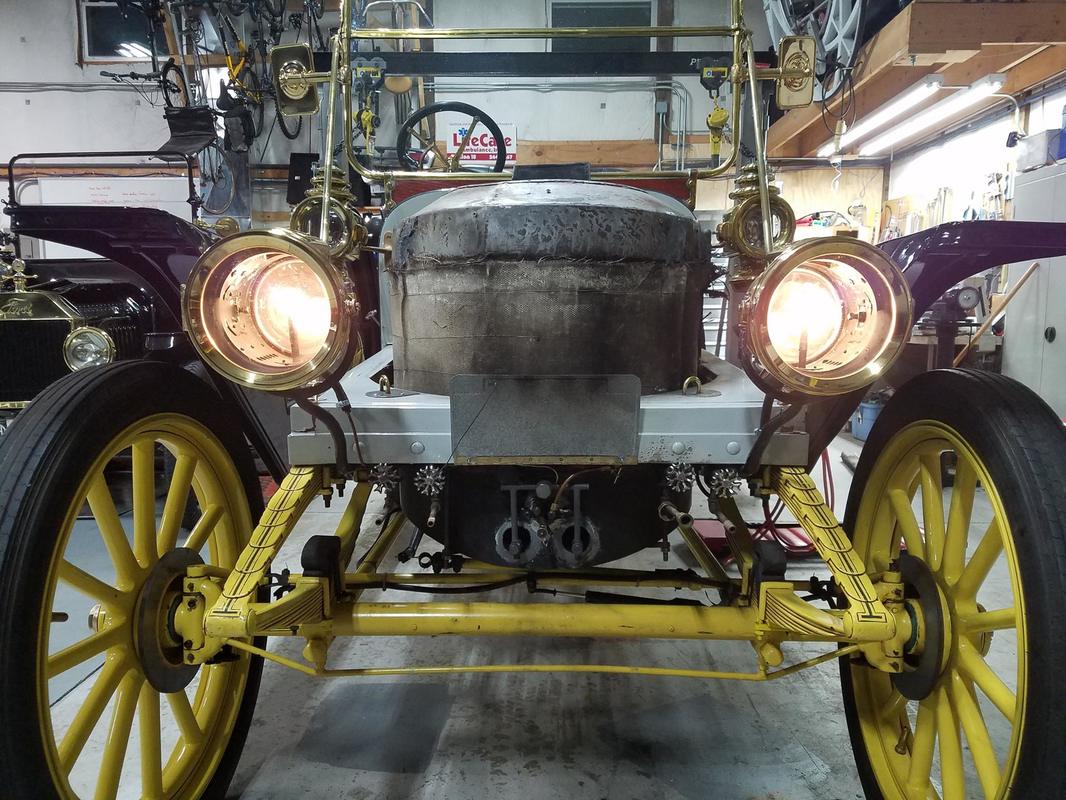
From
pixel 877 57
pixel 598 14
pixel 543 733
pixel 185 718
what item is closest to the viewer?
pixel 185 718

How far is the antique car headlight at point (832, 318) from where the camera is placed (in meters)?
1.12

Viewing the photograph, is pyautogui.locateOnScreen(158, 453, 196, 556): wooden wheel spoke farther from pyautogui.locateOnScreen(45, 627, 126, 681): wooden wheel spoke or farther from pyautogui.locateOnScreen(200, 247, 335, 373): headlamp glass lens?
pyautogui.locateOnScreen(200, 247, 335, 373): headlamp glass lens

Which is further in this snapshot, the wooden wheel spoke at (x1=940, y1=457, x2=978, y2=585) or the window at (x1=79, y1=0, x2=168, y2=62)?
the window at (x1=79, y1=0, x2=168, y2=62)

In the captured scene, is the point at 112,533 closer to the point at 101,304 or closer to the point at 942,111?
the point at 101,304

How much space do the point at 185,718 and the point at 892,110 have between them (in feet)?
18.6

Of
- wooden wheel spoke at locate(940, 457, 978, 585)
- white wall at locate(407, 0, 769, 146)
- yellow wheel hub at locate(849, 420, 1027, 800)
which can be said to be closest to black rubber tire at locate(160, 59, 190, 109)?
white wall at locate(407, 0, 769, 146)

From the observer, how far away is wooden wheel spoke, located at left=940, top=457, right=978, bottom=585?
1332 mm

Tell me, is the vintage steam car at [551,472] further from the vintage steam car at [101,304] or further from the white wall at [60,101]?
the white wall at [60,101]

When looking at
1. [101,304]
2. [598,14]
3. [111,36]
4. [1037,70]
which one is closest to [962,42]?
[1037,70]

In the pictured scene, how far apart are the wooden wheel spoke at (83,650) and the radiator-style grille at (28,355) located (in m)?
3.02

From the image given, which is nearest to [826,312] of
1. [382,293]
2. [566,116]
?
[382,293]

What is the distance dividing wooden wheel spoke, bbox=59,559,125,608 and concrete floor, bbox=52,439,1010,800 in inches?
25.4

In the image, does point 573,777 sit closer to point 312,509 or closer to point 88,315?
point 312,509

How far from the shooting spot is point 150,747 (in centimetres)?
139
